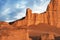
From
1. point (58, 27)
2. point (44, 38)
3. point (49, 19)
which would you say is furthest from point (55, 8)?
point (44, 38)

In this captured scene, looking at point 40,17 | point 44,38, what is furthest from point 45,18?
point 44,38

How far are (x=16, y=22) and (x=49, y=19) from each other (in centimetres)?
1239

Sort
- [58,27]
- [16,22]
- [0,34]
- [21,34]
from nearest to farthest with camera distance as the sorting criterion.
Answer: [0,34]
[21,34]
[58,27]
[16,22]

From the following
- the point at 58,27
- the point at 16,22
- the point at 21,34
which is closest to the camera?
the point at 21,34

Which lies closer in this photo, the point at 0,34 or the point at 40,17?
the point at 0,34

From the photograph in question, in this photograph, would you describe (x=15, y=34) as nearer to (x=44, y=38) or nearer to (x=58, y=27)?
(x=44, y=38)

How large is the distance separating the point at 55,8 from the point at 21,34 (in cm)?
7954

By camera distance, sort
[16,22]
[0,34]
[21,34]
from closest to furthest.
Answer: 1. [0,34]
2. [21,34]
3. [16,22]

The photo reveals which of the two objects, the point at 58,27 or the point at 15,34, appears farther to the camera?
the point at 58,27

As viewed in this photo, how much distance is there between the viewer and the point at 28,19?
110 meters

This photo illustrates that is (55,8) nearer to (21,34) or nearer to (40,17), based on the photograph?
(40,17)

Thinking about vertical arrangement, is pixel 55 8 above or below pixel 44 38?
above

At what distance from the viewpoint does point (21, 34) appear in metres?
31.8

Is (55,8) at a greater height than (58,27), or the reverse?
(55,8)
